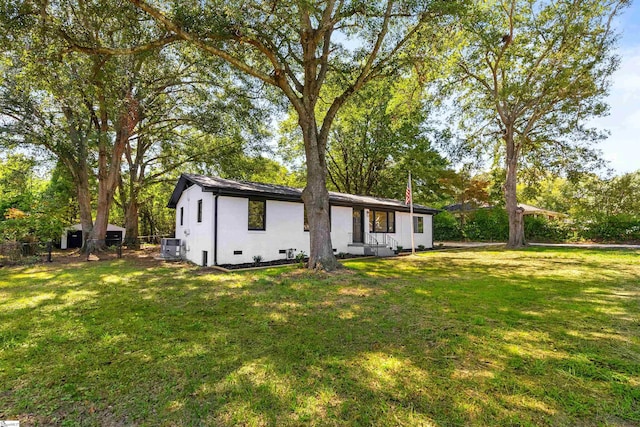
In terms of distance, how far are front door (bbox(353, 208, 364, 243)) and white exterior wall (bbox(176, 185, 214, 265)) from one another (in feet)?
23.5

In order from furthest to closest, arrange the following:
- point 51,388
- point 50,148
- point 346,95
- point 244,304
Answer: point 50,148 → point 346,95 → point 244,304 → point 51,388

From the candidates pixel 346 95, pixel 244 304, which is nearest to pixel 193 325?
pixel 244 304

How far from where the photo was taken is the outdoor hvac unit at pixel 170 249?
1270cm

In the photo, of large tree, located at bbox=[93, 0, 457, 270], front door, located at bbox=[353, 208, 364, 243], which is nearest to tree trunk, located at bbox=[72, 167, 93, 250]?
large tree, located at bbox=[93, 0, 457, 270]

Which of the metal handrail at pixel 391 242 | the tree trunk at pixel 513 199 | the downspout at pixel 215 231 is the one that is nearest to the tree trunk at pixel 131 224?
the downspout at pixel 215 231

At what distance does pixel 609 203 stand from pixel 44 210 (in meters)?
40.5

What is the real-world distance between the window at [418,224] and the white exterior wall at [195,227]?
40.4ft

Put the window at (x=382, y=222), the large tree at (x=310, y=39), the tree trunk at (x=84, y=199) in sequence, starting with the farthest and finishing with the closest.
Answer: the window at (x=382, y=222), the tree trunk at (x=84, y=199), the large tree at (x=310, y=39)

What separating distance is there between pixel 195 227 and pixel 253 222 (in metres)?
2.42

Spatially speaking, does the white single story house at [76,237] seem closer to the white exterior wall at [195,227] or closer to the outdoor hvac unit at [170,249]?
the outdoor hvac unit at [170,249]

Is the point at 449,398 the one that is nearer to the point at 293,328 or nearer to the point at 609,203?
the point at 293,328

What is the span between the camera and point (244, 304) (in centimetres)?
544

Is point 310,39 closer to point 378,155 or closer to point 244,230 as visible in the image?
point 244,230

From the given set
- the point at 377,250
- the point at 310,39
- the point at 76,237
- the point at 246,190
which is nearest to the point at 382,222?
the point at 377,250
